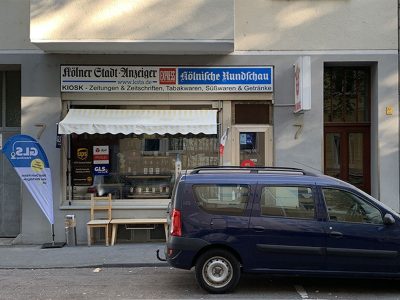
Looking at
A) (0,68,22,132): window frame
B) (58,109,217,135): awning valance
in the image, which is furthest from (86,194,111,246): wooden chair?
(0,68,22,132): window frame

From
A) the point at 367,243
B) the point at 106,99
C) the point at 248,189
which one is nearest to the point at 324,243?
the point at 367,243

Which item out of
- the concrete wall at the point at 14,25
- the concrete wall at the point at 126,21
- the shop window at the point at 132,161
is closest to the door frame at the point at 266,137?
the shop window at the point at 132,161

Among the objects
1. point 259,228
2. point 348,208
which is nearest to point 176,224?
point 259,228

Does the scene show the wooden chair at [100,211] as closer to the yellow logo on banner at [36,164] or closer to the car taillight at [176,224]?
the yellow logo on banner at [36,164]

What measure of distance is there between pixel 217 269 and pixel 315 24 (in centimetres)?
648

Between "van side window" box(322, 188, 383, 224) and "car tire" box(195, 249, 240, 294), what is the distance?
149 centimetres

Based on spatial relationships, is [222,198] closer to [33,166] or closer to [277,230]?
[277,230]

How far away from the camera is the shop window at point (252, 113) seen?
11203 mm

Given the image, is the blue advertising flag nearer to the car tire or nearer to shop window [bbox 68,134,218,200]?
shop window [bbox 68,134,218,200]

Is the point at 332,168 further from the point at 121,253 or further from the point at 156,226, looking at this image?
the point at 121,253

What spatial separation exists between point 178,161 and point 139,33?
3021 mm

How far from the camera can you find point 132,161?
11.4 metres

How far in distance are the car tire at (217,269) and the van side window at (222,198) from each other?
56 cm

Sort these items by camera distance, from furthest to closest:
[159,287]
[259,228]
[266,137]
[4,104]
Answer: [4,104]
[266,137]
[159,287]
[259,228]
